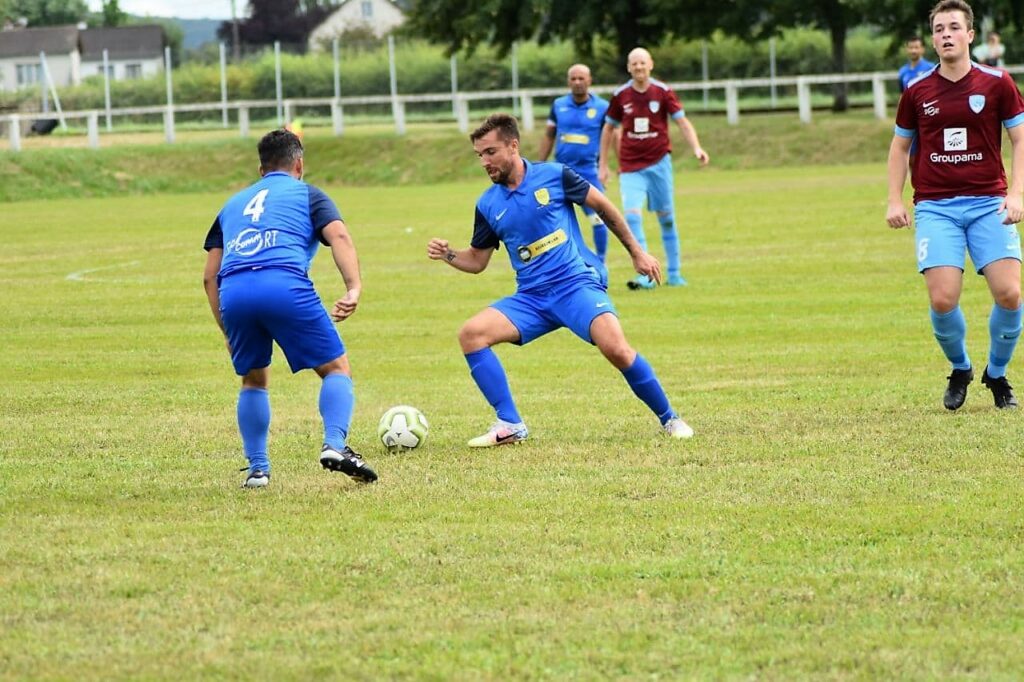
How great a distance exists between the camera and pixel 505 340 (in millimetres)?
9086

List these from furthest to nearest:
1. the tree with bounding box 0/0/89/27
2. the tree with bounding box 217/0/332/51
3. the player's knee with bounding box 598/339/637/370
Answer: the tree with bounding box 0/0/89/27 → the tree with bounding box 217/0/332/51 → the player's knee with bounding box 598/339/637/370

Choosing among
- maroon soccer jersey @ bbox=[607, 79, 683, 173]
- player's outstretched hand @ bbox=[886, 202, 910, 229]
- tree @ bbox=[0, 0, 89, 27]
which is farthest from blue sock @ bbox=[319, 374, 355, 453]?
tree @ bbox=[0, 0, 89, 27]

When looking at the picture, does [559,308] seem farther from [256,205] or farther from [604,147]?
[604,147]

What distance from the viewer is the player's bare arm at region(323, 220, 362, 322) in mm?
7754

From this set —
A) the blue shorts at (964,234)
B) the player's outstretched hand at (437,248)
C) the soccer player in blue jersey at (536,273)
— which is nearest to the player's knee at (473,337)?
the soccer player in blue jersey at (536,273)

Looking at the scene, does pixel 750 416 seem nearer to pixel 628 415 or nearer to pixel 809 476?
pixel 628 415

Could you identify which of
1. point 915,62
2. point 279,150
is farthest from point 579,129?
point 279,150

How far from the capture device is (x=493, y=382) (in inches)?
357

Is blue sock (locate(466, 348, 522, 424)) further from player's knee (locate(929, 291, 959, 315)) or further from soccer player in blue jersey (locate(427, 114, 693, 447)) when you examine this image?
player's knee (locate(929, 291, 959, 315))

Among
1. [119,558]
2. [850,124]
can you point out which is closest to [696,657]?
[119,558]

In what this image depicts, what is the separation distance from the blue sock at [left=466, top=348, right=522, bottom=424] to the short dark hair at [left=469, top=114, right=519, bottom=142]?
1.15 m

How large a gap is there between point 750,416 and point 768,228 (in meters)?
12.8

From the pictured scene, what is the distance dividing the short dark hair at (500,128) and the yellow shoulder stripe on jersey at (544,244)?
1.90ft

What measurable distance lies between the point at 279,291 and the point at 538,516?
1644 mm
